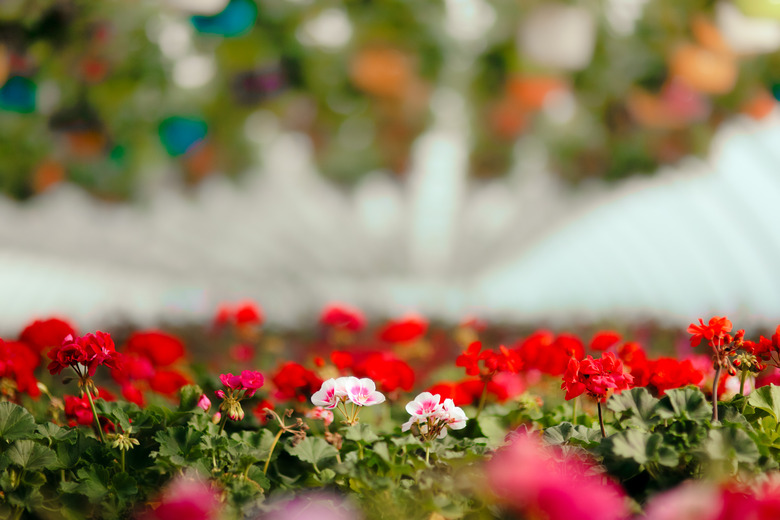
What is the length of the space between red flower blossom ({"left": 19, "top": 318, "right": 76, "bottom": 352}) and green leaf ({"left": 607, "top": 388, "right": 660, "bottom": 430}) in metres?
1.38

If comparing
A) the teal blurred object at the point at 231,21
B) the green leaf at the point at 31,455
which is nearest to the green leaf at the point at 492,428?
the green leaf at the point at 31,455

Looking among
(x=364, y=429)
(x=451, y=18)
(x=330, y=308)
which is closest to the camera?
(x=364, y=429)

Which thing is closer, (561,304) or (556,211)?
(556,211)

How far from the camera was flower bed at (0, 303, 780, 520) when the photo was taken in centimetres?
115

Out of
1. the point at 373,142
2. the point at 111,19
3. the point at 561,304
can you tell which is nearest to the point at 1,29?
the point at 111,19

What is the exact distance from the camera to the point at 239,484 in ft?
4.32

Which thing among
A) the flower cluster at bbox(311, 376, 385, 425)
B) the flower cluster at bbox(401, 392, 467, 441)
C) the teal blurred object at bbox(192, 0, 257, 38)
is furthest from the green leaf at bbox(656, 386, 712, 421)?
the teal blurred object at bbox(192, 0, 257, 38)

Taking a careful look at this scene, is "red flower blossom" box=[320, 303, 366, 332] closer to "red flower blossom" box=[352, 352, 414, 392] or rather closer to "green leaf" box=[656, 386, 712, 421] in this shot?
"red flower blossom" box=[352, 352, 414, 392]

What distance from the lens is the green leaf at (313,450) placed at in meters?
1.41

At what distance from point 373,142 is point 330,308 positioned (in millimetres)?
6116

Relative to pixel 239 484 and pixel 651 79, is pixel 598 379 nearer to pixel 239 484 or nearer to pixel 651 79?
pixel 239 484

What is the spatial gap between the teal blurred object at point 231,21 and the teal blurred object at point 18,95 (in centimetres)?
171

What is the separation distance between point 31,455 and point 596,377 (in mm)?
1063

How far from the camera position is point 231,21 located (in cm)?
709
